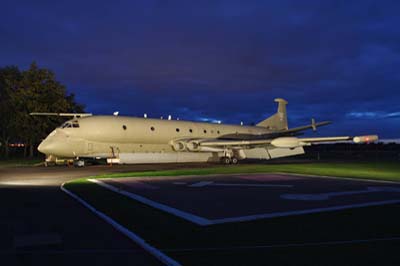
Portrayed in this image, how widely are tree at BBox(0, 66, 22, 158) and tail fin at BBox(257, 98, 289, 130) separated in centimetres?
3378

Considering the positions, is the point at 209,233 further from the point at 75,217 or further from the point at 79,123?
the point at 79,123

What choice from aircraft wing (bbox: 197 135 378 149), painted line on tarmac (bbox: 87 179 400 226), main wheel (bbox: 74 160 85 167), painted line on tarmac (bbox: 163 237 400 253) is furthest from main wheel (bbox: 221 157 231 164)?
painted line on tarmac (bbox: 163 237 400 253)

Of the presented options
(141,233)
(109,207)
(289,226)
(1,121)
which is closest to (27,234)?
(141,233)

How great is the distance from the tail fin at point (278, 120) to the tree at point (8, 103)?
3378 centimetres

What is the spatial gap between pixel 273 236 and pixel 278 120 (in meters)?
43.9

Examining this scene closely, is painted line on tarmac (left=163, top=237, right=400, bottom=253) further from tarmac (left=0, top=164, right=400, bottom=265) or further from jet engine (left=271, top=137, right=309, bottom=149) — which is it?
jet engine (left=271, top=137, right=309, bottom=149)

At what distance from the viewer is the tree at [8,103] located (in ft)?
171

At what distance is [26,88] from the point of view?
5169 centimetres

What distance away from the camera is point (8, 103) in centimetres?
5291

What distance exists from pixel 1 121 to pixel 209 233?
54963mm

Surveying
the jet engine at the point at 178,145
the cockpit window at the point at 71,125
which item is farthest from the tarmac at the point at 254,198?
the jet engine at the point at 178,145

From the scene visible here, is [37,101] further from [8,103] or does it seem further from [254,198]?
[254,198]

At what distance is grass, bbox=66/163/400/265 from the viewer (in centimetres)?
601

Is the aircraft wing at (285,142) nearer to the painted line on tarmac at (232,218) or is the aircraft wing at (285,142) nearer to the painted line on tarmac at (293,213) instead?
the painted line on tarmac at (232,218)
